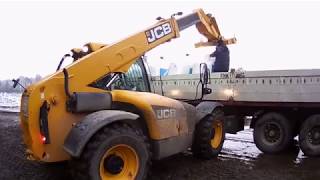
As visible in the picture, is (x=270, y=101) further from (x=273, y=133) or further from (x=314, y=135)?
(x=314, y=135)

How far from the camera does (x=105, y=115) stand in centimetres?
554

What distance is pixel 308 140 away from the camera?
8.63 metres

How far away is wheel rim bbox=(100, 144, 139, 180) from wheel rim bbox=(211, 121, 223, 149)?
9.33ft

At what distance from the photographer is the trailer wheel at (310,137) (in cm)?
855

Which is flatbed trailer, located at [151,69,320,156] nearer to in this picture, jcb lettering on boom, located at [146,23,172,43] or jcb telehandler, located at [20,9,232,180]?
jcb lettering on boom, located at [146,23,172,43]

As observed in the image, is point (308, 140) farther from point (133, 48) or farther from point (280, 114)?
point (133, 48)

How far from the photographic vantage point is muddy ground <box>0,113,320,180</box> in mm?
6777

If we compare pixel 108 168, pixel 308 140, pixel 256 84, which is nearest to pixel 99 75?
pixel 108 168


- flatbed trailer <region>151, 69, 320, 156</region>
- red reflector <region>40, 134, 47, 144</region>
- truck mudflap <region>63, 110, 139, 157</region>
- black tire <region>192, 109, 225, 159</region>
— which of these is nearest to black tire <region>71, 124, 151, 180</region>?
truck mudflap <region>63, 110, 139, 157</region>

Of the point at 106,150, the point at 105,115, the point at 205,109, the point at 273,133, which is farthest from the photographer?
the point at 273,133

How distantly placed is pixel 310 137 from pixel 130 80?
13.7 feet

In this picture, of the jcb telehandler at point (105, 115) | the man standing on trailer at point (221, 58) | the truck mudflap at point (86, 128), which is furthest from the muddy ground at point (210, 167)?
the man standing on trailer at point (221, 58)

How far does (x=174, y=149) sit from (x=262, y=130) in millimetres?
3306

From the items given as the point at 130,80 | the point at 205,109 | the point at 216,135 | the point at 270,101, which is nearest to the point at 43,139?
the point at 130,80
